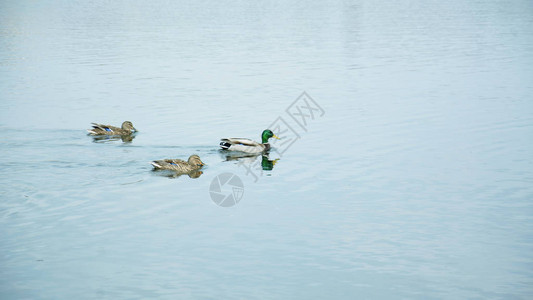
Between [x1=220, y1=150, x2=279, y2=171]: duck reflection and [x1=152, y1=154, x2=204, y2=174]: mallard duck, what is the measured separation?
1566 mm

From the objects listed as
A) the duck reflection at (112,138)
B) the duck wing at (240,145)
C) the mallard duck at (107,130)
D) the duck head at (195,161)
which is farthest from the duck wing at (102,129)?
the duck head at (195,161)

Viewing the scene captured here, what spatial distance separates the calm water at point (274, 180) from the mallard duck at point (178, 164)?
1.18 ft

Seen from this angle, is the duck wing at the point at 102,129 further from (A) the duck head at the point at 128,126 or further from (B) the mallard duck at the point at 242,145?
(B) the mallard duck at the point at 242,145

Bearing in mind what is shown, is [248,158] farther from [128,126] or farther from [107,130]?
[107,130]

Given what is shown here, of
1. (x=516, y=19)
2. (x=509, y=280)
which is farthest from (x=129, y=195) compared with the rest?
(x=516, y=19)

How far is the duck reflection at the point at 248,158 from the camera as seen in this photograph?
19.5 metres

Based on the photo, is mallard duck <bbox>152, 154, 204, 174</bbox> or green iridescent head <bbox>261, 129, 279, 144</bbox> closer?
mallard duck <bbox>152, 154, 204, 174</bbox>

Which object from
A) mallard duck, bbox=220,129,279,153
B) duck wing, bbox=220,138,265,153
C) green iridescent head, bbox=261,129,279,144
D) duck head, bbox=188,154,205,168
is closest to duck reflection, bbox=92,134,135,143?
mallard duck, bbox=220,129,279,153

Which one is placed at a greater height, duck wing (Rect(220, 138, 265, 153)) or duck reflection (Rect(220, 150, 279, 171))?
duck wing (Rect(220, 138, 265, 153))

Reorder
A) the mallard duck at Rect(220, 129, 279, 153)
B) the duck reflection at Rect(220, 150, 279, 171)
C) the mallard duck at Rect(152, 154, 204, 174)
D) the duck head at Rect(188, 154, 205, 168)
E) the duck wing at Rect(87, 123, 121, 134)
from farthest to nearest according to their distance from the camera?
the duck wing at Rect(87, 123, 121, 134)
the mallard duck at Rect(220, 129, 279, 153)
the duck reflection at Rect(220, 150, 279, 171)
the duck head at Rect(188, 154, 205, 168)
the mallard duck at Rect(152, 154, 204, 174)

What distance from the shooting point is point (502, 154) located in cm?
1967

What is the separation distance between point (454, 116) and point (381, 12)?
54572mm

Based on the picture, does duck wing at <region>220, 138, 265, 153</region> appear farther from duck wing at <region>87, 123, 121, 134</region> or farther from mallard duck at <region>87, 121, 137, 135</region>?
duck wing at <region>87, 123, 121, 134</region>

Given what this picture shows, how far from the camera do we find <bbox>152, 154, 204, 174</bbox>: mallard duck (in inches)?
707
